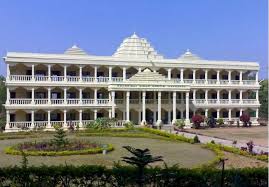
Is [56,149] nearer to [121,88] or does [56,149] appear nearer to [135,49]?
[121,88]

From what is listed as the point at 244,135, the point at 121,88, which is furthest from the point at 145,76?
the point at 244,135

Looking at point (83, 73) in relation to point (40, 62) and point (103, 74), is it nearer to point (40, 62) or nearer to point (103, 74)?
point (103, 74)

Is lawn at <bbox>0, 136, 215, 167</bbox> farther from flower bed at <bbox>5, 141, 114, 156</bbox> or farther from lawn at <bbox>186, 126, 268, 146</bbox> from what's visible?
lawn at <bbox>186, 126, 268, 146</bbox>

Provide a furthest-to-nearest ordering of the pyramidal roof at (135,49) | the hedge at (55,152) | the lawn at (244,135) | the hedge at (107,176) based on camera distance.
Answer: the pyramidal roof at (135,49) → the lawn at (244,135) → the hedge at (55,152) → the hedge at (107,176)

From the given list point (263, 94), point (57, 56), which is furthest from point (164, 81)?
point (263, 94)

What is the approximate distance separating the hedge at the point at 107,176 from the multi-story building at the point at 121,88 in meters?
25.4

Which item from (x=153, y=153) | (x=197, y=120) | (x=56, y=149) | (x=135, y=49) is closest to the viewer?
(x=153, y=153)

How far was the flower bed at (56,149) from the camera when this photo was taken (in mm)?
20188

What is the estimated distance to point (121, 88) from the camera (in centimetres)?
3847

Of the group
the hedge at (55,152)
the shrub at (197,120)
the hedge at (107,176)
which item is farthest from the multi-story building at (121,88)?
the hedge at (107,176)

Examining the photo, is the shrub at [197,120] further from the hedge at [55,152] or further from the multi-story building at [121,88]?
the hedge at [55,152]

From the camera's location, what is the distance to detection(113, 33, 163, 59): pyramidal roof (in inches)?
1735

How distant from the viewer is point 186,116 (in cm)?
4059

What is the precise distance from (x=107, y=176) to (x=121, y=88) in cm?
2724
